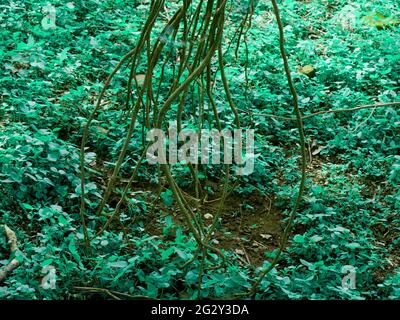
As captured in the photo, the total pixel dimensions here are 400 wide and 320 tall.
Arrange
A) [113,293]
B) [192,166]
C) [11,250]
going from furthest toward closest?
[192,166]
[11,250]
[113,293]

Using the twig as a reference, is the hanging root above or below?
above

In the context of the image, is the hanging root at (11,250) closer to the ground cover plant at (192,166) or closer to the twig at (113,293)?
the ground cover plant at (192,166)

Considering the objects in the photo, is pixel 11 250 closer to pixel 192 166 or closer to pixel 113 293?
pixel 113 293

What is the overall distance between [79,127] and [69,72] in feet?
1.57

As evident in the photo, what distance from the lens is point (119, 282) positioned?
6.43 feet

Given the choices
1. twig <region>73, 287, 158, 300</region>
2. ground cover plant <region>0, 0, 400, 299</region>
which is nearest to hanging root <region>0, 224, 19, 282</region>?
ground cover plant <region>0, 0, 400, 299</region>

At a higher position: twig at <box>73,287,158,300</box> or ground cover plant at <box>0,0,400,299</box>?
ground cover plant at <box>0,0,400,299</box>

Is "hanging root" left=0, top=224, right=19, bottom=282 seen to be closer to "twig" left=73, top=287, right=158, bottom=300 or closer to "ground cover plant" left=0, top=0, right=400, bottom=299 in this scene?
"ground cover plant" left=0, top=0, right=400, bottom=299

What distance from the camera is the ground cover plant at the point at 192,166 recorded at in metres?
Result: 1.92

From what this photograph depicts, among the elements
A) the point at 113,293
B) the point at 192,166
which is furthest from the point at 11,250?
the point at 192,166

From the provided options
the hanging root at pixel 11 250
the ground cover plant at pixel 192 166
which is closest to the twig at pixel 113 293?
the ground cover plant at pixel 192 166

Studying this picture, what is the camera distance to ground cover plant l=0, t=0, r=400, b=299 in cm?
192

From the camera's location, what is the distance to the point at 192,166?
2188mm
